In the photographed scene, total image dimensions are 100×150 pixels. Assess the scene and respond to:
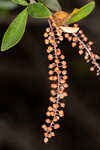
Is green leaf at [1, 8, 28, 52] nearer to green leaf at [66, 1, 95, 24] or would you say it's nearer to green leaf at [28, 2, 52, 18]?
green leaf at [28, 2, 52, 18]

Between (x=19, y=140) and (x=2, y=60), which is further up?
(x=2, y=60)

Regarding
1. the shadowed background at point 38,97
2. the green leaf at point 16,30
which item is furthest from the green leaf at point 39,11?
the shadowed background at point 38,97

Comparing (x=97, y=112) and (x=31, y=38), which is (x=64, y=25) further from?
(x=97, y=112)

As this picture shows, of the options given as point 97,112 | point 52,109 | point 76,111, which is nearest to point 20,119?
point 76,111

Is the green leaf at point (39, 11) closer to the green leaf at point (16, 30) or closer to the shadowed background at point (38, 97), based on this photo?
the green leaf at point (16, 30)

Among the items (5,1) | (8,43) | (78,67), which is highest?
(5,1)
